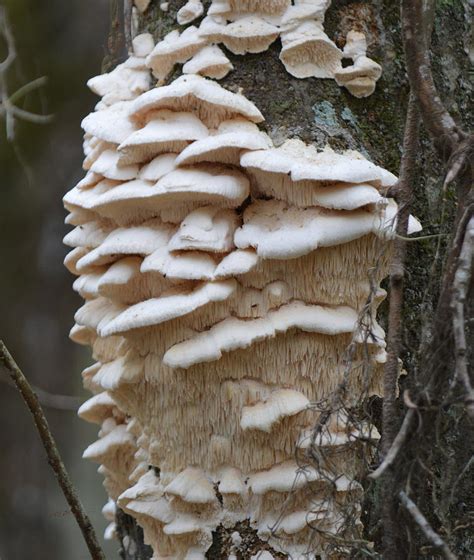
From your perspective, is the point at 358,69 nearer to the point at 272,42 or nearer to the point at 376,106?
the point at 376,106

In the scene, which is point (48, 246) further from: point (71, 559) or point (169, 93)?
point (169, 93)

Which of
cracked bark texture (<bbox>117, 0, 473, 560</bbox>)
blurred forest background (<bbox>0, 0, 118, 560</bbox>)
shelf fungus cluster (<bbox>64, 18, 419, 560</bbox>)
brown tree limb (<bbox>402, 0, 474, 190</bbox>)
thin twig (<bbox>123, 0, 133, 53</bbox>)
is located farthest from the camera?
blurred forest background (<bbox>0, 0, 118, 560</bbox>)

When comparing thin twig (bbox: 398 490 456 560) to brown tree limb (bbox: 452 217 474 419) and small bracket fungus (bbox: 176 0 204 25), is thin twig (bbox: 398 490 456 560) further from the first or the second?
small bracket fungus (bbox: 176 0 204 25)

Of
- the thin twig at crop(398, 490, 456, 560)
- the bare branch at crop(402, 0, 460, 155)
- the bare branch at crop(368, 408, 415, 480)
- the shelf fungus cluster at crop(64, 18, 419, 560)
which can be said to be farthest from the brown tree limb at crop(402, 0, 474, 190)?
Result: the thin twig at crop(398, 490, 456, 560)

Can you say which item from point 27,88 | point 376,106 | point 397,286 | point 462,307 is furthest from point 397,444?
point 27,88

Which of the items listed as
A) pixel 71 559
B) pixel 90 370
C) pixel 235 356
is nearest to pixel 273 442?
pixel 235 356

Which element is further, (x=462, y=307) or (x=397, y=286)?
(x=397, y=286)
